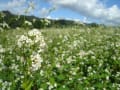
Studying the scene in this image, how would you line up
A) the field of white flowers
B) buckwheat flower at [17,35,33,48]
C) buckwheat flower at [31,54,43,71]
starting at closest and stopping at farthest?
buckwheat flower at [31,54,43,71]
buckwheat flower at [17,35,33,48]
the field of white flowers

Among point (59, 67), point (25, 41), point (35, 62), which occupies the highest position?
point (25, 41)

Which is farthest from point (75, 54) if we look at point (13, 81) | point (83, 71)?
point (13, 81)

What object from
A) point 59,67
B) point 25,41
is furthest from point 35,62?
point 59,67

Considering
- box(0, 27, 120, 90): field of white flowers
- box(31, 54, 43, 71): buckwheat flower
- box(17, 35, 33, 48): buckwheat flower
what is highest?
box(17, 35, 33, 48): buckwheat flower

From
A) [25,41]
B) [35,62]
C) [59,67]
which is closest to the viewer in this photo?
[35,62]

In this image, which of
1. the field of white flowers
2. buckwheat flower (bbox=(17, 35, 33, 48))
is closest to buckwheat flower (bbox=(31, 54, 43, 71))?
the field of white flowers

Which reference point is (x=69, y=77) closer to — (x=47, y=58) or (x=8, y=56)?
(x=47, y=58)

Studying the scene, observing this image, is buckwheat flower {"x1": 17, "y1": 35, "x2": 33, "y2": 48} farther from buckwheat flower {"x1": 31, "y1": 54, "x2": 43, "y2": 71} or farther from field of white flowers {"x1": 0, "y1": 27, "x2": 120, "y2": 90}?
buckwheat flower {"x1": 31, "y1": 54, "x2": 43, "y2": 71}

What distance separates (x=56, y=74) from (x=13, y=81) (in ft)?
3.82

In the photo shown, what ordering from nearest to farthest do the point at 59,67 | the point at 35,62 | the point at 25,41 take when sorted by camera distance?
the point at 35,62
the point at 25,41
the point at 59,67

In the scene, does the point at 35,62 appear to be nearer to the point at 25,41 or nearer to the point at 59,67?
the point at 25,41

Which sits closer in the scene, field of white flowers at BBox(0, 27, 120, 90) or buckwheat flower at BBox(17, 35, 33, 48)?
buckwheat flower at BBox(17, 35, 33, 48)

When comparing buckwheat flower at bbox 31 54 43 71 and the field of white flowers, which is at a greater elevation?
buckwheat flower at bbox 31 54 43 71

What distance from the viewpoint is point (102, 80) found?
301 inches
